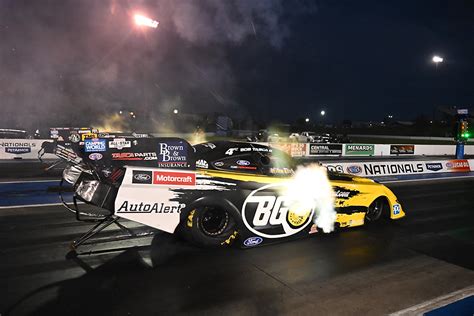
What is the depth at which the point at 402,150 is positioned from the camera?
2512 centimetres

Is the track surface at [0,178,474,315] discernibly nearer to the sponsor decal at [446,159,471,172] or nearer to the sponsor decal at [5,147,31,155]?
the sponsor decal at [446,159,471,172]

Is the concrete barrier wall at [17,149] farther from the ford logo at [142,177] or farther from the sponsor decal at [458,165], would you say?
the sponsor decal at [458,165]

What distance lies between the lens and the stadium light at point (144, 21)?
1342 cm

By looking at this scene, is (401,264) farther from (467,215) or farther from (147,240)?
(467,215)

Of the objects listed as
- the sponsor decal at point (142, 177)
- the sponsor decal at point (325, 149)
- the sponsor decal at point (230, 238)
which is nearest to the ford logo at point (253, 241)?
the sponsor decal at point (230, 238)

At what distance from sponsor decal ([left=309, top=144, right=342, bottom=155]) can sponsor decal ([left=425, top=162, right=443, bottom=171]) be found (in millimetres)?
8722

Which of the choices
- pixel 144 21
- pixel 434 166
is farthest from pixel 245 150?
pixel 434 166

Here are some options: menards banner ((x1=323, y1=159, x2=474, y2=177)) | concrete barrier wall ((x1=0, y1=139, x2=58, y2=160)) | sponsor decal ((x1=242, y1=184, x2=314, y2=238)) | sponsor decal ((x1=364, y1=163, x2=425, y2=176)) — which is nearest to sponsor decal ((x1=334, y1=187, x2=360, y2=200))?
sponsor decal ((x1=242, y1=184, x2=314, y2=238))

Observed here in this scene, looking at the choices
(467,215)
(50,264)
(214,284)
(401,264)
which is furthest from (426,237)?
(50,264)

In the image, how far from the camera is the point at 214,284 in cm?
367

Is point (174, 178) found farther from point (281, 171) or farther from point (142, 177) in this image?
point (281, 171)

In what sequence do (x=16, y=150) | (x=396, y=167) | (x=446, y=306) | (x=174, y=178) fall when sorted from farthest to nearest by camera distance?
1. (x=16, y=150)
2. (x=396, y=167)
3. (x=174, y=178)
4. (x=446, y=306)

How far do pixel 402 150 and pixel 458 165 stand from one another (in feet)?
32.8

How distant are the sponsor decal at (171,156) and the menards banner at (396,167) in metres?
7.83
